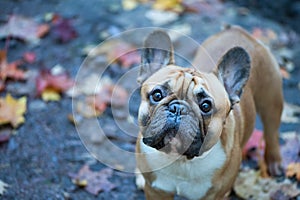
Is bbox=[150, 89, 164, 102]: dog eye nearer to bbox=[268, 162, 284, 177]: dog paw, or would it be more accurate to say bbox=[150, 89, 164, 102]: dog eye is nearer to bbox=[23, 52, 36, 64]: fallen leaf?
bbox=[268, 162, 284, 177]: dog paw

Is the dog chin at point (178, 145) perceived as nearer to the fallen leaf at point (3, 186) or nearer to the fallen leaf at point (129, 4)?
the fallen leaf at point (3, 186)

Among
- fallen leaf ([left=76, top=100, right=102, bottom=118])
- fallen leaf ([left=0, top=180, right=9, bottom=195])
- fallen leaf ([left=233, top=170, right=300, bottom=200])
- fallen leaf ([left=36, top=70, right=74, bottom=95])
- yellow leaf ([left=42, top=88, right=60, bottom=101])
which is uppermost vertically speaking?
fallen leaf ([left=36, top=70, right=74, bottom=95])

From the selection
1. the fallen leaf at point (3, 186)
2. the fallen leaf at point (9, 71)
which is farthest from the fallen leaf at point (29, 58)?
the fallen leaf at point (3, 186)


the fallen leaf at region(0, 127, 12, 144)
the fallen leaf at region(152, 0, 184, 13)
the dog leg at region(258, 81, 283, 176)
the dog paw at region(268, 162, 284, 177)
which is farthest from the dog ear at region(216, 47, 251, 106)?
the fallen leaf at region(152, 0, 184, 13)

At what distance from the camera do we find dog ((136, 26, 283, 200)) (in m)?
2.84

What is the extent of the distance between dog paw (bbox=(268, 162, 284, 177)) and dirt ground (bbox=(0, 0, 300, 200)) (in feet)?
1.55

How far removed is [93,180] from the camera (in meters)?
3.86

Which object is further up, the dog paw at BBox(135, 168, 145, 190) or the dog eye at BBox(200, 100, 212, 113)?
the dog eye at BBox(200, 100, 212, 113)

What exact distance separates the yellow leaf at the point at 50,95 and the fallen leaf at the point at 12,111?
0.17m

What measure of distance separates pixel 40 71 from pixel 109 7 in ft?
4.12

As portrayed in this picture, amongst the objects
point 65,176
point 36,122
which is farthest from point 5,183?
point 36,122

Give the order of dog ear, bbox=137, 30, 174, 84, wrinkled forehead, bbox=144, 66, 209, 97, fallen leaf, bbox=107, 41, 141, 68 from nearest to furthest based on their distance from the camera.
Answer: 1. wrinkled forehead, bbox=144, 66, 209, 97
2. dog ear, bbox=137, 30, 174, 84
3. fallen leaf, bbox=107, 41, 141, 68

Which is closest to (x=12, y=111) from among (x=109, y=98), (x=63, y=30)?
(x=109, y=98)

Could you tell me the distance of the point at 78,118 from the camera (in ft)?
14.4
